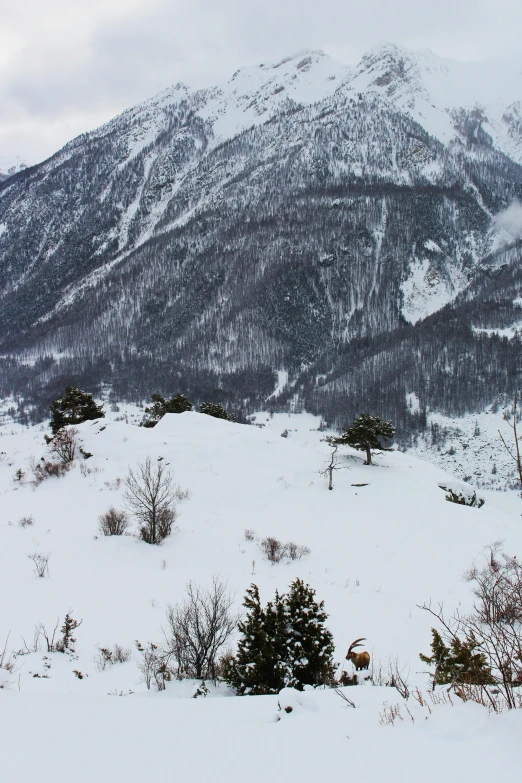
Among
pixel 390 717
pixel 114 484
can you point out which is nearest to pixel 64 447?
pixel 114 484

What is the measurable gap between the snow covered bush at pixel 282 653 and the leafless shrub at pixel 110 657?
2797mm

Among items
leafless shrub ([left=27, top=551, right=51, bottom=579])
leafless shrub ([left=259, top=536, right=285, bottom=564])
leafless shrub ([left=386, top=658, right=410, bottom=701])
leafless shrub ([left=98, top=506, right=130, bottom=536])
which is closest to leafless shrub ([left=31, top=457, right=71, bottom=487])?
leafless shrub ([left=98, top=506, right=130, bottom=536])

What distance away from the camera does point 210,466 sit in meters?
28.4

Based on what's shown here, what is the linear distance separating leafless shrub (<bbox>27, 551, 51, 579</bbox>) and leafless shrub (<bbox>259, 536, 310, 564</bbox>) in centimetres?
851

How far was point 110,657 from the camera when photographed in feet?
31.7

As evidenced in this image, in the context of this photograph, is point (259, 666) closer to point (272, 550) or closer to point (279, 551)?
point (272, 550)

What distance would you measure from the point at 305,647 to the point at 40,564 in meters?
10.7

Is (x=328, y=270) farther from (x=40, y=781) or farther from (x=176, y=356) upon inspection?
(x=40, y=781)

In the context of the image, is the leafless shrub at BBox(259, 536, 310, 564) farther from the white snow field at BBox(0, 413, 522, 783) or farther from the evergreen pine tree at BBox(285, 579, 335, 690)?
the evergreen pine tree at BBox(285, 579, 335, 690)

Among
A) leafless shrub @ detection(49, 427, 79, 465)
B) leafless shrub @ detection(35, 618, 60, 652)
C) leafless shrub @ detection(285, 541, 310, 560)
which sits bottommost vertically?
leafless shrub @ detection(35, 618, 60, 652)

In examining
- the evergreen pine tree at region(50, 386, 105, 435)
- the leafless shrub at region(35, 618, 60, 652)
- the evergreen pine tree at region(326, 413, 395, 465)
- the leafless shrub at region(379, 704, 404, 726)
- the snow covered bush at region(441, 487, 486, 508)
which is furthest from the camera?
the evergreen pine tree at region(50, 386, 105, 435)

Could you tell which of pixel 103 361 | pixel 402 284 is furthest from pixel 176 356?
pixel 402 284

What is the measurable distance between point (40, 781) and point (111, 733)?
1.17 meters

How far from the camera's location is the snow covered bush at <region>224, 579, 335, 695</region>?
7.87 m
